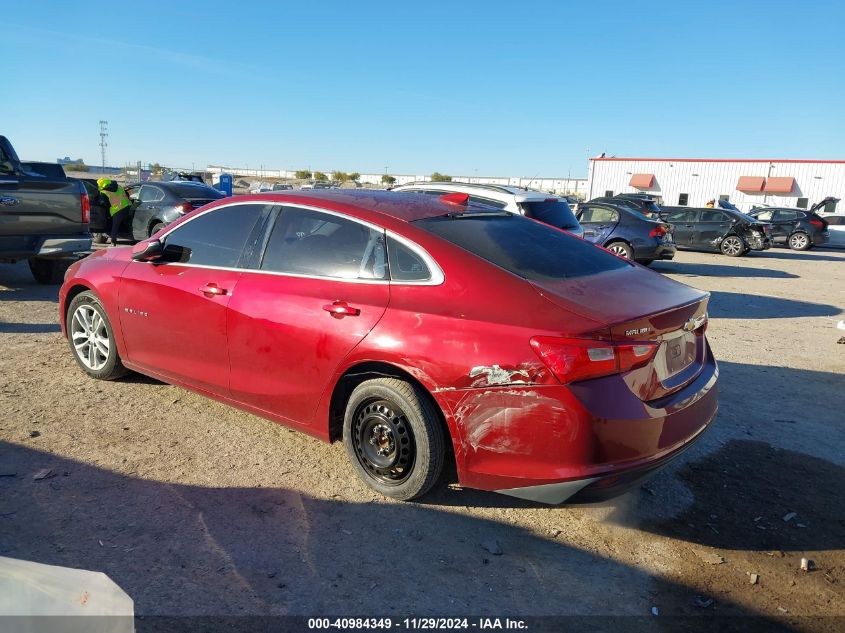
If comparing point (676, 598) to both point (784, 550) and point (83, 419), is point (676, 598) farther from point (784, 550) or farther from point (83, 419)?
point (83, 419)

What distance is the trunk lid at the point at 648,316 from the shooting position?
9.31ft

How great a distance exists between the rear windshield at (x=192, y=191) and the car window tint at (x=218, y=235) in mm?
9371

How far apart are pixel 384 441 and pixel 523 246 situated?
135 cm

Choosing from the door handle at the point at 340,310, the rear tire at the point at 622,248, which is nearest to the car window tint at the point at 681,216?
the rear tire at the point at 622,248

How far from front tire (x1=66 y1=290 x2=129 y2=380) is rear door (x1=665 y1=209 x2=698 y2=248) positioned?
59.6ft

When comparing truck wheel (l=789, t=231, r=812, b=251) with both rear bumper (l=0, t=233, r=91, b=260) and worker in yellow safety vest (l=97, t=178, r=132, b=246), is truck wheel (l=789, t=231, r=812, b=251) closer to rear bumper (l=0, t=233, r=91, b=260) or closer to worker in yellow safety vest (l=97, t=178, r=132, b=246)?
worker in yellow safety vest (l=97, t=178, r=132, b=246)

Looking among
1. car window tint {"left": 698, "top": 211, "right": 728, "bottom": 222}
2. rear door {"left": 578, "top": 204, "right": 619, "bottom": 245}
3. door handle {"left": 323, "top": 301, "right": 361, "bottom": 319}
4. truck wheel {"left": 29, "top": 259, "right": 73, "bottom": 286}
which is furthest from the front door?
car window tint {"left": 698, "top": 211, "right": 728, "bottom": 222}

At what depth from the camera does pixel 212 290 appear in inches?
156

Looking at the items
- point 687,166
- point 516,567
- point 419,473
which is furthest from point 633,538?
point 687,166

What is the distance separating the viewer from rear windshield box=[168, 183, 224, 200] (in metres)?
13.0

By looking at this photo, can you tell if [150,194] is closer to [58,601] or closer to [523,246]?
[523,246]

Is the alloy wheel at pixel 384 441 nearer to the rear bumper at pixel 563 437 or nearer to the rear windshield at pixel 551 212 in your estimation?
the rear bumper at pixel 563 437

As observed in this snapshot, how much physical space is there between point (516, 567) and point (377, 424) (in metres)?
1.01

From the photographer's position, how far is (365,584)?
2.70 metres
